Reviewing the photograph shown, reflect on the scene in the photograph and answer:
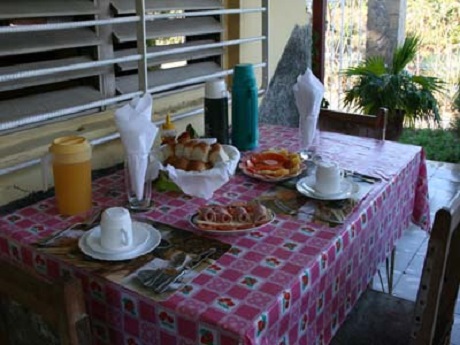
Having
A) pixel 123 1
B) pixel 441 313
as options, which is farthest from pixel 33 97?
pixel 441 313

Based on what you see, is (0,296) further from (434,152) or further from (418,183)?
(434,152)

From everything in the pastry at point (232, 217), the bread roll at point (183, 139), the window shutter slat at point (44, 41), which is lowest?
the pastry at point (232, 217)

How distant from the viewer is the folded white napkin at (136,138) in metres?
1.17

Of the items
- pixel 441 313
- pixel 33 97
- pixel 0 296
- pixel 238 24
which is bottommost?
pixel 441 313

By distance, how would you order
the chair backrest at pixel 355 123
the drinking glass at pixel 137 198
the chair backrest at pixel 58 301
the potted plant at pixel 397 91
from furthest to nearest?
the potted plant at pixel 397 91
the chair backrest at pixel 355 123
the drinking glass at pixel 137 198
the chair backrest at pixel 58 301

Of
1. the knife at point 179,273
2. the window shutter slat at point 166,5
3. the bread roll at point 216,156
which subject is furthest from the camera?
the window shutter slat at point 166,5

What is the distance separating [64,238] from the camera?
1.08 m

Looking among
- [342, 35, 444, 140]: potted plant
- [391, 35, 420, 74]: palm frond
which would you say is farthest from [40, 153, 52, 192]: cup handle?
[391, 35, 420, 74]: palm frond

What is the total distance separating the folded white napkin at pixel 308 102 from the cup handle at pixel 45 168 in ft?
2.44

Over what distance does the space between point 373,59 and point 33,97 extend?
283cm

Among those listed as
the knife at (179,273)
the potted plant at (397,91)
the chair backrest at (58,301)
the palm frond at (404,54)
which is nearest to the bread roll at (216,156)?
the knife at (179,273)

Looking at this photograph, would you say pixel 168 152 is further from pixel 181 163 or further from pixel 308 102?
pixel 308 102

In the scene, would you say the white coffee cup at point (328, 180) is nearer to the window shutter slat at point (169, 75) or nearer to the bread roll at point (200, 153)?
the bread roll at point (200, 153)

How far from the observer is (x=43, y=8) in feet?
4.33
